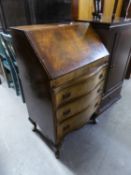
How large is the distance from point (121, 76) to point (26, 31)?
1483 mm

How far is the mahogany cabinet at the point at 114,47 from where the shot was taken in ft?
4.19

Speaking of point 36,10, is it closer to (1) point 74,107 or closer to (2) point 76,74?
(2) point 76,74

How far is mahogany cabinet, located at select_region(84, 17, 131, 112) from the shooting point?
4.19 feet

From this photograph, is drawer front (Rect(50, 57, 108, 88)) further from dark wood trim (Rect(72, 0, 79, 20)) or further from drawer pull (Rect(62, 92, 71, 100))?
dark wood trim (Rect(72, 0, 79, 20))

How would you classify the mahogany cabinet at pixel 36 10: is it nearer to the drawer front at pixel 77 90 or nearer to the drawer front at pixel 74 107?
the drawer front at pixel 77 90

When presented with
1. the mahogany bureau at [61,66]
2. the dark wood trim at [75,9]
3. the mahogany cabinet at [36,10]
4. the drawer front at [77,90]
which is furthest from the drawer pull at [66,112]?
the dark wood trim at [75,9]

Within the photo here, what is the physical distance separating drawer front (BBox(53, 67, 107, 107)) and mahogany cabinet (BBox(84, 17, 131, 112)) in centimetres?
35

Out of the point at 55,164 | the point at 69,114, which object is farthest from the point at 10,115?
the point at 69,114

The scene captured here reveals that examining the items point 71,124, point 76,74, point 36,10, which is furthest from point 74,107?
point 36,10

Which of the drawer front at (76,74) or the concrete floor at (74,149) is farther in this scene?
the concrete floor at (74,149)

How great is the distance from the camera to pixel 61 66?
92 cm

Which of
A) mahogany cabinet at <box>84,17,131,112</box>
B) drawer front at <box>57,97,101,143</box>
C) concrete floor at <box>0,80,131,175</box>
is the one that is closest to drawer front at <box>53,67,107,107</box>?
drawer front at <box>57,97,101,143</box>

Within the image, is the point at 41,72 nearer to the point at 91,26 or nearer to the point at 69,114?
the point at 69,114

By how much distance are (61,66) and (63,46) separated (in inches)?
6.7
